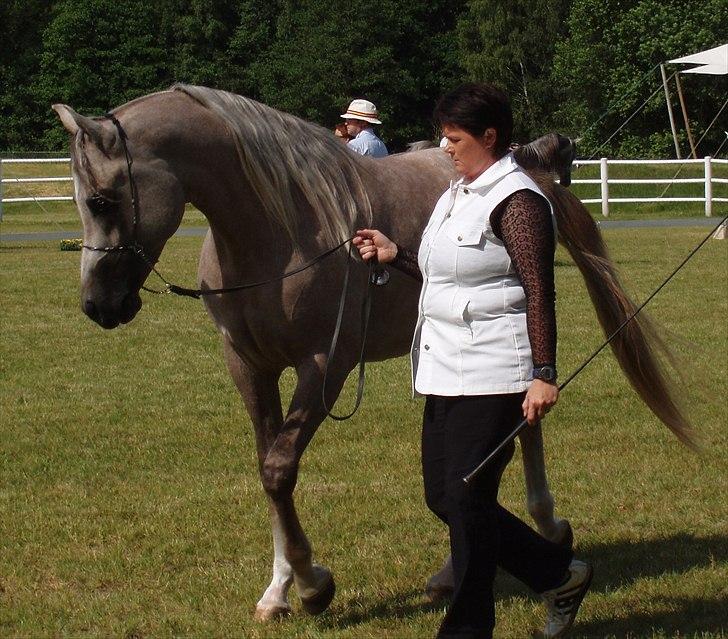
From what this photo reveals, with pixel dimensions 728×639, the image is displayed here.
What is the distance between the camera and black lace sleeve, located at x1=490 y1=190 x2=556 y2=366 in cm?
422

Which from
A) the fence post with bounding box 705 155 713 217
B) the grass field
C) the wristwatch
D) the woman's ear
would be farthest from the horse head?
the fence post with bounding box 705 155 713 217

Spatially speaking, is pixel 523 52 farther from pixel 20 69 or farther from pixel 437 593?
pixel 437 593

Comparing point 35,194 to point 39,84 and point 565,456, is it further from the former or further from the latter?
point 39,84

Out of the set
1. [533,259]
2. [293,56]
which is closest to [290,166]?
[533,259]

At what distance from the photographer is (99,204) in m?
4.77

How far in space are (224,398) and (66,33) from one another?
64.7 m

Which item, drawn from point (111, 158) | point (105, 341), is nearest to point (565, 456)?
point (111, 158)

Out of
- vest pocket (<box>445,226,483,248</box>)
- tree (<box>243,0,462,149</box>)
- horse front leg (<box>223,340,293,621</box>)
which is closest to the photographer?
vest pocket (<box>445,226,483,248</box>)

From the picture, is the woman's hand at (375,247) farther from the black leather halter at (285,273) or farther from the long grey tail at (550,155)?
the long grey tail at (550,155)

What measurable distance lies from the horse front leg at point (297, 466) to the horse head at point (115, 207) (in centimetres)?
77

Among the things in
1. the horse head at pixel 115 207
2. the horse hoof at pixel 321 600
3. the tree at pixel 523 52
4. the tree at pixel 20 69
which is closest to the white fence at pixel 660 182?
the horse hoof at pixel 321 600

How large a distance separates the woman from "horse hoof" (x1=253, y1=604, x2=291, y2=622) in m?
1.07

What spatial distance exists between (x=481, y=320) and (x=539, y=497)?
197 centimetres

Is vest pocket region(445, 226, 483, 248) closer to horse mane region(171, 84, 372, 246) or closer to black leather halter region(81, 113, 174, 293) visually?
horse mane region(171, 84, 372, 246)
